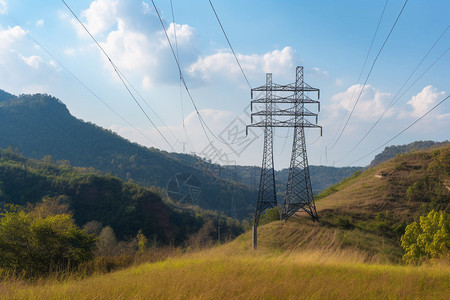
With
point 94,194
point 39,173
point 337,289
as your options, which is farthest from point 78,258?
point 39,173

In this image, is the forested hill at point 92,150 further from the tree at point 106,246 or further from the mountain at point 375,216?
the mountain at point 375,216

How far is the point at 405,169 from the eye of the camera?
4628 centimetres

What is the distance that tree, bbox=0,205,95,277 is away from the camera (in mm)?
12438

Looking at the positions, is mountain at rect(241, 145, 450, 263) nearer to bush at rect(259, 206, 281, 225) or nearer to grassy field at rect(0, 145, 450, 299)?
bush at rect(259, 206, 281, 225)

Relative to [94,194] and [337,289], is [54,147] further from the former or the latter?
[337,289]

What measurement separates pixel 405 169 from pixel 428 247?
27.8 metres

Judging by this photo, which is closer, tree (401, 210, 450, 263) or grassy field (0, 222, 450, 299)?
grassy field (0, 222, 450, 299)

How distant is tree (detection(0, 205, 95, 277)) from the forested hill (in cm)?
12195

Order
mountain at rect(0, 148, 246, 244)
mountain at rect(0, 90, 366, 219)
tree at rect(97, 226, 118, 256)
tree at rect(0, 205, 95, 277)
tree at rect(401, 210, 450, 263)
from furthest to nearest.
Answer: mountain at rect(0, 90, 366, 219) → mountain at rect(0, 148, 246, 244) → tree at rect(401, 210, 450, 263) → tree at rect(97, 226, 118, 256) → tree at rect(0, 205, 95, 277)

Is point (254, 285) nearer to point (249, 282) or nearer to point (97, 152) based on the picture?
point (249, 282)

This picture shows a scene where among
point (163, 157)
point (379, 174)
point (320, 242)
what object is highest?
point (163, 157)

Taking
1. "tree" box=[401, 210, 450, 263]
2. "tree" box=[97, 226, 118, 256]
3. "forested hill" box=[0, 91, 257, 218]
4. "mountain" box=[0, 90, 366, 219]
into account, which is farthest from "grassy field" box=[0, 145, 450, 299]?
"forested hill" box=[0, 91, 257, 218]

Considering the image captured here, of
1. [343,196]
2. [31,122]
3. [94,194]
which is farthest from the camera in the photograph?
[31,122]

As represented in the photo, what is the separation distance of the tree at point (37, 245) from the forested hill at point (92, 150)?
400 feet
